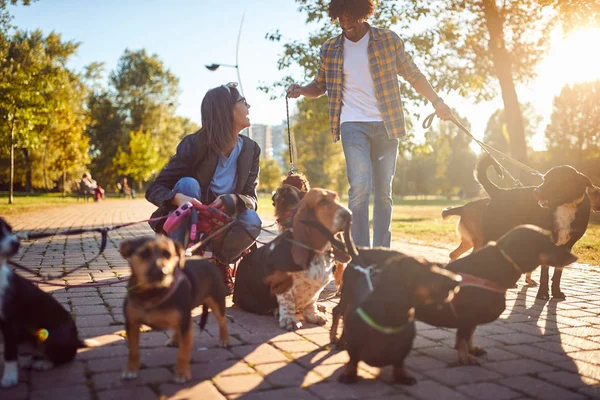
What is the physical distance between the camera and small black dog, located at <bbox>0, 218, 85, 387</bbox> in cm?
294

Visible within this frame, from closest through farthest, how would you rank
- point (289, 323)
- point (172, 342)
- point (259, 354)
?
point (259, 354)
point (172, 342)
point (289, 323)

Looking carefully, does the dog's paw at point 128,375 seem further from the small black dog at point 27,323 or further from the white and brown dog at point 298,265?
the white and brown dog at point 298,265

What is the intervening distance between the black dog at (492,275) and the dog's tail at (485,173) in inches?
86.5

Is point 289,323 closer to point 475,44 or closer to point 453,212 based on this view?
point 453,212

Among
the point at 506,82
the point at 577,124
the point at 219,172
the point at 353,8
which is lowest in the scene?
the point at 219,172

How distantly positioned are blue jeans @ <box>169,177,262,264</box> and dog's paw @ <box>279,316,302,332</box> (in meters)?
1.14

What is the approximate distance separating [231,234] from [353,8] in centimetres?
268

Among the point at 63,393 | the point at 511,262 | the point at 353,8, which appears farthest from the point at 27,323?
the point at 353,8

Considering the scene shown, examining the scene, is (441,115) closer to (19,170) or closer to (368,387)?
(368,387)

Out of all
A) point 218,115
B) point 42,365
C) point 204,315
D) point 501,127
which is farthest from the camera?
point 501,127

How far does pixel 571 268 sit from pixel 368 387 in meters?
6.32

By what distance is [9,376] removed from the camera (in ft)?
9.65

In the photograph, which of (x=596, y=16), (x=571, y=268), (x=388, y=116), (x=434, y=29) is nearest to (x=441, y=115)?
(x=388, y=116)

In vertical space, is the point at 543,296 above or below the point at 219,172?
below
